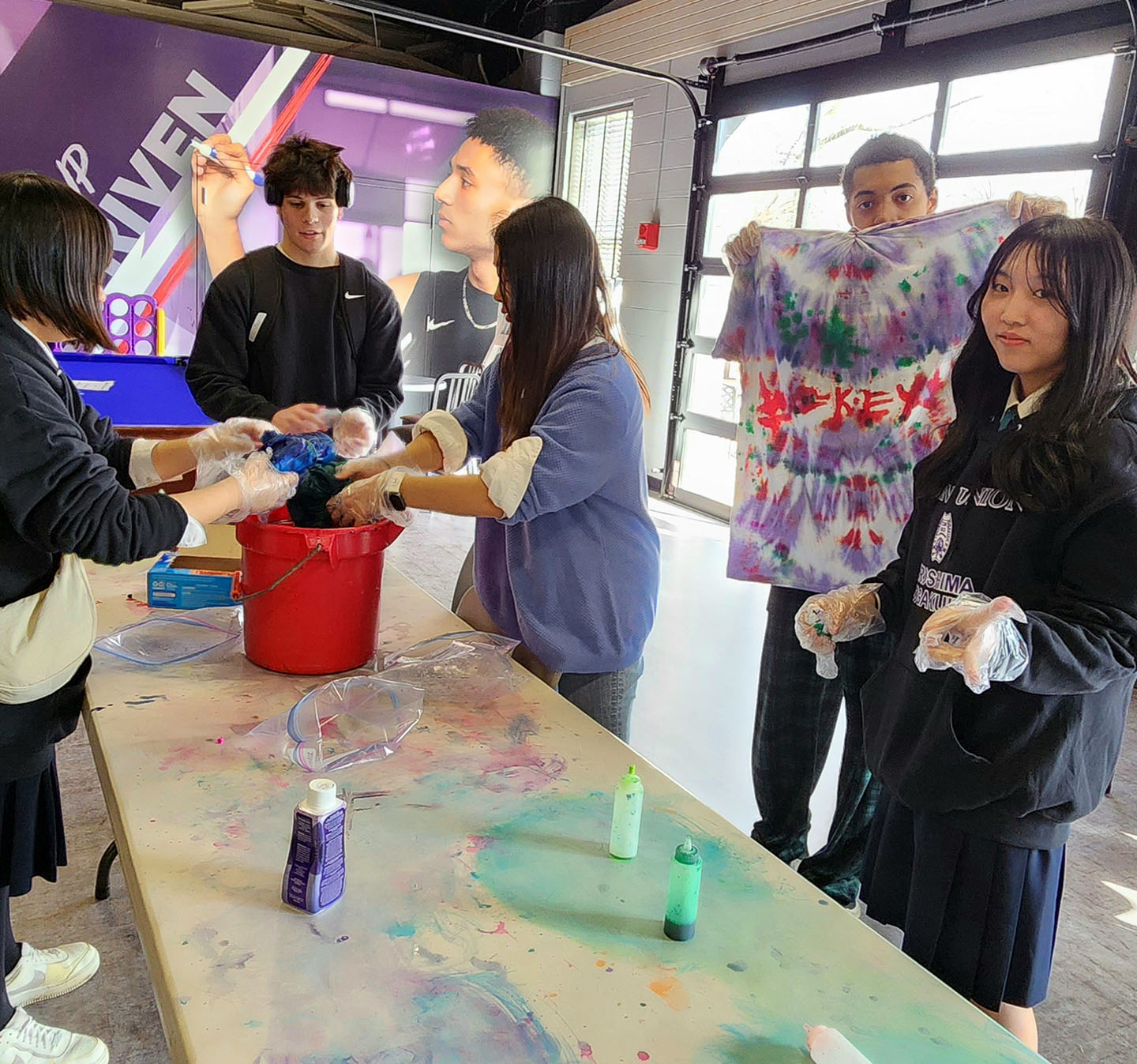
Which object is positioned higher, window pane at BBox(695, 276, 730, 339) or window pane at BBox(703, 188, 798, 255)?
window pane at BBox(703, 188, 798, 255)

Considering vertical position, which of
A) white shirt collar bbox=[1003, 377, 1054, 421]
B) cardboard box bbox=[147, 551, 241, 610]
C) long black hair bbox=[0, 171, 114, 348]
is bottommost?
cardboard box bbox=[147, 551, 241, 610]

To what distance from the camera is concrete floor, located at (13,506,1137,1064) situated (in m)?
1.80

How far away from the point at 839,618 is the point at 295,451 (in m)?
0.98

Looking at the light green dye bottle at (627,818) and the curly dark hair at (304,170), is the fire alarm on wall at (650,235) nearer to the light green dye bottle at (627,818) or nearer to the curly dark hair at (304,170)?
the curly dark hair at (304,170)

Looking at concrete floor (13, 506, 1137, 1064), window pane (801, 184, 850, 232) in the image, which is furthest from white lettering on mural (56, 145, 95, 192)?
window pane (801, 184, 850, 232)

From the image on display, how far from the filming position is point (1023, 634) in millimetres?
1141

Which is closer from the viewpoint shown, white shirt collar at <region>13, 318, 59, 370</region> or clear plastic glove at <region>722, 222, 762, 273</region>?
white shirt collar at <region>13, 318, 59, 370</region>

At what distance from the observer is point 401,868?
3.60 feet

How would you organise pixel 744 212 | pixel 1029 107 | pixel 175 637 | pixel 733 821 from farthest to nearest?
pixel 744 212 < pixel 1029 107 < pixel 733 821 < pixel 175 637

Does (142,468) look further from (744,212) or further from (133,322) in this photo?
(744,212)

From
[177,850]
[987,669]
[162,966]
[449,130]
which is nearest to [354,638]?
[177,850]

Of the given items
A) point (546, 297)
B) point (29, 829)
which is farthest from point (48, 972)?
point (546, 297)

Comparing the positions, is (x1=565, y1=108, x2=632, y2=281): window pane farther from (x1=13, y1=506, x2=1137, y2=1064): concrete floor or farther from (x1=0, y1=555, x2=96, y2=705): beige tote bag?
(x1=0, y1=555, x2=96, y2=705): beige tote bag

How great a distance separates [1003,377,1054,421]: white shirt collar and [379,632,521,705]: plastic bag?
0.92 m
